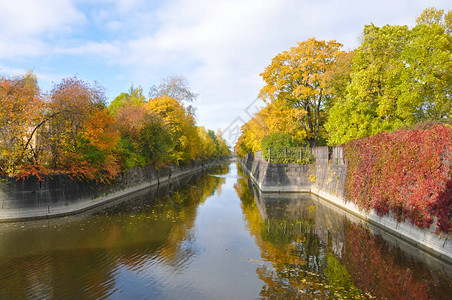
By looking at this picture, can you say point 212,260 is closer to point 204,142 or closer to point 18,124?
point 18,124

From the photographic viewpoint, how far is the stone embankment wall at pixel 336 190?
9.88 metres

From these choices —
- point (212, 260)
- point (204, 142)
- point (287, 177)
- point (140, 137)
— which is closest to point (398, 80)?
point (287, 177)

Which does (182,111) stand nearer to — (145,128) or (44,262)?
(145,128)

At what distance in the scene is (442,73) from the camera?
16.8m

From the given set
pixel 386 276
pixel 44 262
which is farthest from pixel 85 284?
pixel 386 276

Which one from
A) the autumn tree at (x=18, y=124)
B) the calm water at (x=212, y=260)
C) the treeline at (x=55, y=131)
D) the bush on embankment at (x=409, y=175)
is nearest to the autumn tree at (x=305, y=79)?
the bush on embankment at (x=409, y=175)

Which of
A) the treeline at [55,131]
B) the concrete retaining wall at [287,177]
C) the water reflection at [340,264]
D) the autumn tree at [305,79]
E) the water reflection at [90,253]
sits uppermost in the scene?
the autumn tree at [305,79]

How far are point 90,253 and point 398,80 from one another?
2178 centimetres

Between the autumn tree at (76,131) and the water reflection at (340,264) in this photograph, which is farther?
the autumn tree at (76,131)

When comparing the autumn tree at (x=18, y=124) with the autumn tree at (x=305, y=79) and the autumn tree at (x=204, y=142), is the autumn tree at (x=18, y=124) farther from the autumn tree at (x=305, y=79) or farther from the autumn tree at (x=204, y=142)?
the autumn tree at (x=204, y=142)

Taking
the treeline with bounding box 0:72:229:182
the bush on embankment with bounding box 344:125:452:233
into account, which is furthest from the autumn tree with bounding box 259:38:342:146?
the treeline with bounding box 0:72:229:182

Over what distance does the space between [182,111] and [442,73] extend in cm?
3180

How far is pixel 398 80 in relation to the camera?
18.4 m

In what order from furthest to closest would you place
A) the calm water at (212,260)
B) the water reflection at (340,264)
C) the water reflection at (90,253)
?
the water reflection at (90,253) → the calm water at (212,260) → the water reflection at (340,264)
